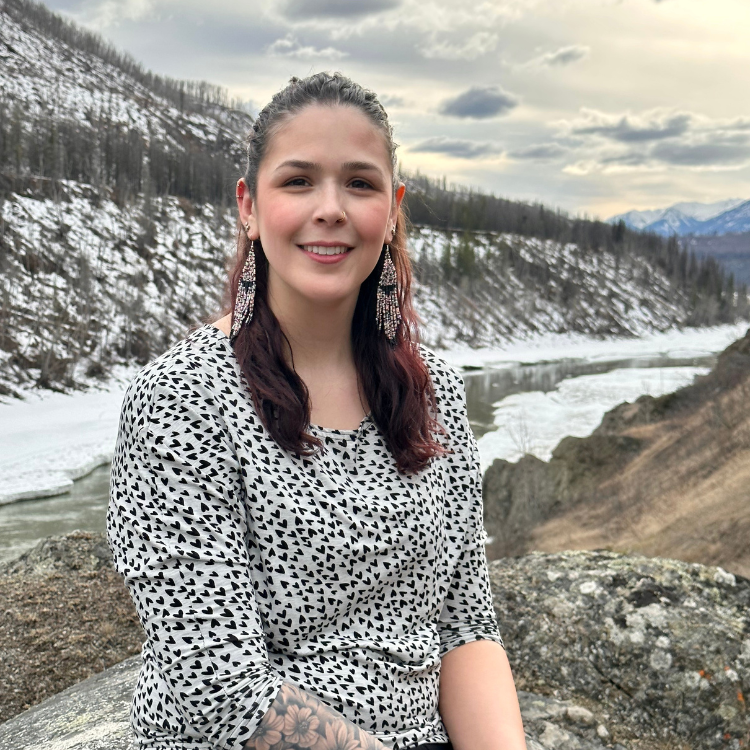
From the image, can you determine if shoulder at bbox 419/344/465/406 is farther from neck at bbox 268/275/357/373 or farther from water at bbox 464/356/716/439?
water at bbox 464/356/716/439

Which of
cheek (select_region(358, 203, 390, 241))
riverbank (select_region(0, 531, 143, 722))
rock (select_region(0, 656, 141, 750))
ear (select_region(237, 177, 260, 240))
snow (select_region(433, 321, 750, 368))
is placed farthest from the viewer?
snow (select_region(433, 321, 750, 368))

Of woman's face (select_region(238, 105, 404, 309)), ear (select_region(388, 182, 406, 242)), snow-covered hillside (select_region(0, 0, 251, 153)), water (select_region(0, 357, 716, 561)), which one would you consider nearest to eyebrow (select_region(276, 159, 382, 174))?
woman's face (select_region(238, 105, 404, 309))

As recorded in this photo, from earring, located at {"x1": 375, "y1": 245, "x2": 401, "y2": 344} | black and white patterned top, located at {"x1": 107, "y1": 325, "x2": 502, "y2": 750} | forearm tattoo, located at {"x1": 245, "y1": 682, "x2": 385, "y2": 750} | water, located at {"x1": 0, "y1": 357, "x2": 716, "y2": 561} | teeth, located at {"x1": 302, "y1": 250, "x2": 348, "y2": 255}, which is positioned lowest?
water, located at {"x1": 0, "y1": 357, "x2": 716, "y2": 561}

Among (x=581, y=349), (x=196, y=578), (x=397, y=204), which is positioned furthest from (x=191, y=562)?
(x=581, y=349)

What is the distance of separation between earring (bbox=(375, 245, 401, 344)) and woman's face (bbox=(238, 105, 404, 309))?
29 cm

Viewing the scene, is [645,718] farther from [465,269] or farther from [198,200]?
[465,269]

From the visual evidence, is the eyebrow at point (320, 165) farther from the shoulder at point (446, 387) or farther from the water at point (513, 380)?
the water at point (513, 380)

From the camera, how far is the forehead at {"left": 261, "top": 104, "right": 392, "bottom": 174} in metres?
1.85

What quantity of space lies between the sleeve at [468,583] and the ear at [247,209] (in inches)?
32.9

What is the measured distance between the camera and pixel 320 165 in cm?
185

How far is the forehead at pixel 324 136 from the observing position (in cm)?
185

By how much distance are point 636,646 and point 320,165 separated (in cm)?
273

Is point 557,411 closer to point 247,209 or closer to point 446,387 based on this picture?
point 446,387

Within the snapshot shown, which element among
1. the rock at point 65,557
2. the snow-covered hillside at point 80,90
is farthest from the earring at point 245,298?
the snow-covered hillside at point 80,90
